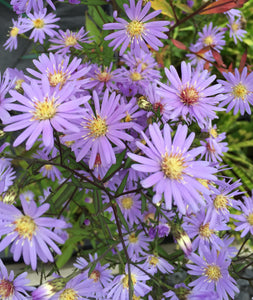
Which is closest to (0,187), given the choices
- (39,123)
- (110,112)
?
(39,123)

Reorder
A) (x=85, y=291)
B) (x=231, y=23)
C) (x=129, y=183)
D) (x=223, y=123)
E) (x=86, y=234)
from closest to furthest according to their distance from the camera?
(x=85, y=291), (x=129, y=183), (x=86, y=234), (x=231, y=23), (x=223, y=123)

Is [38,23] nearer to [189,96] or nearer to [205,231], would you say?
[189,96]

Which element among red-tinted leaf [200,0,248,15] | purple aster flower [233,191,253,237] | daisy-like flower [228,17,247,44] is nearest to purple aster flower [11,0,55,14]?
red-tinted leaf [200,0,248,15]

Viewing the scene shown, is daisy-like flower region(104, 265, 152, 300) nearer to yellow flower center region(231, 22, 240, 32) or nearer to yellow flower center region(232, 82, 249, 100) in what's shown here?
yellow flower center region(232, 82, 249, 100)

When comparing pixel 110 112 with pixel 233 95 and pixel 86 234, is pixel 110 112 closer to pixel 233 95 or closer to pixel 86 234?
pixel 233 95

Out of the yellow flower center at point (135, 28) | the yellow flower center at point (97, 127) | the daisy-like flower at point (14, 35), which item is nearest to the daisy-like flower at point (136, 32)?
the yellow flower center at point (135, 28)

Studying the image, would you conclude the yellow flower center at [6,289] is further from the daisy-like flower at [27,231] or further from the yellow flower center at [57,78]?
the yellow flower center at [57,78]
